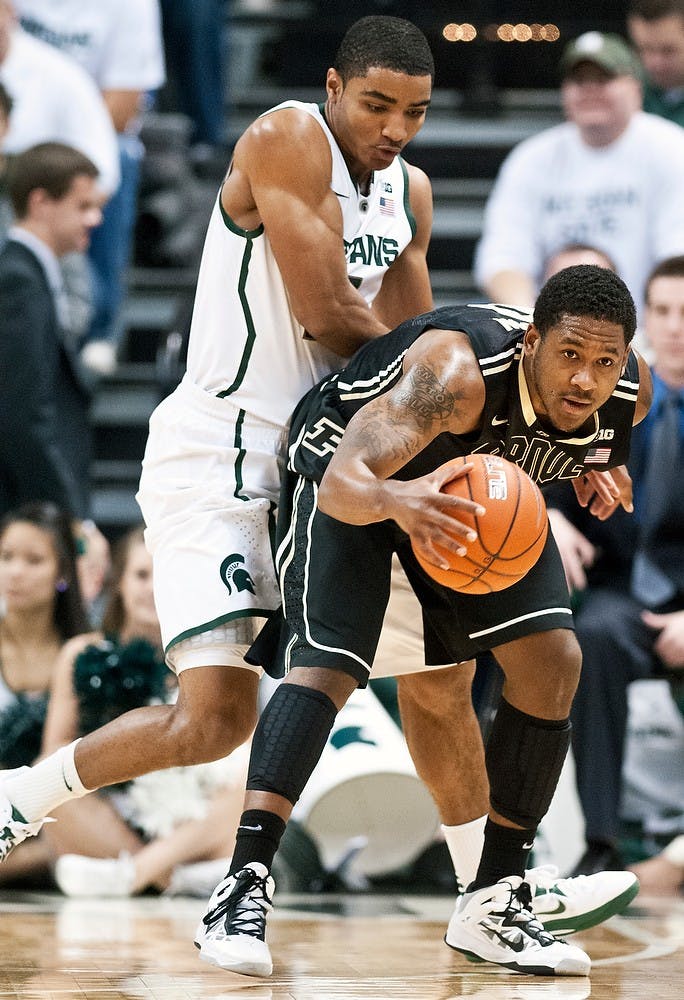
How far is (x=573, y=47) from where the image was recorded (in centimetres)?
735

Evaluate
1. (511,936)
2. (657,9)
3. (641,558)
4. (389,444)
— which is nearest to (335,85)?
(389,444)

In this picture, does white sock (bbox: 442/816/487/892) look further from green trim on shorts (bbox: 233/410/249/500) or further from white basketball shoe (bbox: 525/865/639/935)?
green trim on shorts (bbox: 233/410/249/500)

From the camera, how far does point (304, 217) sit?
4.01 m

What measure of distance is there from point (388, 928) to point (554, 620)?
4.46ft

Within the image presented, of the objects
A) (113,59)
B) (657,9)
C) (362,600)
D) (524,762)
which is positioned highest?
(657,9)

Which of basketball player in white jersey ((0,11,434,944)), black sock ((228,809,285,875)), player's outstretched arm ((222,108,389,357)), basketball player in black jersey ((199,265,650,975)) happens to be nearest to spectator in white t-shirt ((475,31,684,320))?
basketball player in white jersey ((0,11,434,944))

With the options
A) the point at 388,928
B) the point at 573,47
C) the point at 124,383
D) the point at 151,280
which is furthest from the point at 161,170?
the point at 388,928

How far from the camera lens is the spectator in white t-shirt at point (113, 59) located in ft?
26.0

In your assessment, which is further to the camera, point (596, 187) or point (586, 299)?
point (596, 187)

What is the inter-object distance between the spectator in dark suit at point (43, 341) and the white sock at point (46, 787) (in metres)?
2.66

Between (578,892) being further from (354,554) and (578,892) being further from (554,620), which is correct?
(354,554)

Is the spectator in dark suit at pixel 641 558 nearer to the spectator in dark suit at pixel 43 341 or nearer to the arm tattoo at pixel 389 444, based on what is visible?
the spectator in dark suit at pixel 43 341

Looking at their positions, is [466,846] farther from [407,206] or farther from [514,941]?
[407,206]

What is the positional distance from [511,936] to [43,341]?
3.73 meters
